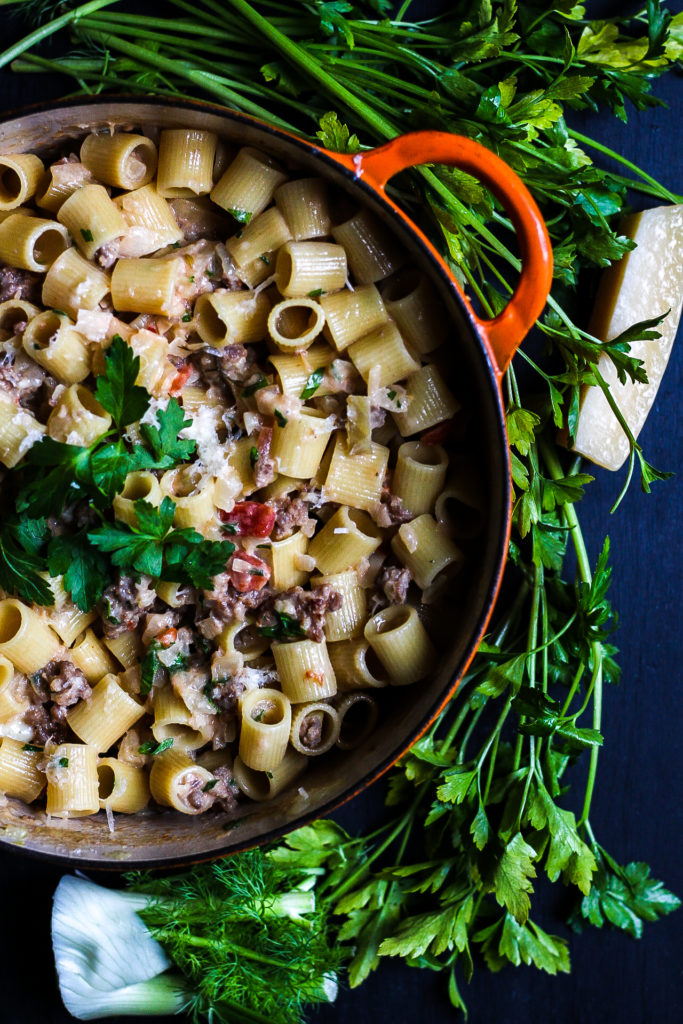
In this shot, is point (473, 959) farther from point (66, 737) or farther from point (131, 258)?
point (131, 258)

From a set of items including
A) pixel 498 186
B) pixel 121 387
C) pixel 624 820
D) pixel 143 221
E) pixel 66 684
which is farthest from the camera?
pixel 624 820

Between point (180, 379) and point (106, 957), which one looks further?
point (106, 957)

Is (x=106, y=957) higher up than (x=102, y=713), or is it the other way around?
(x=102, y=713)

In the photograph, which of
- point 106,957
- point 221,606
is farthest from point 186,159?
point 106,957

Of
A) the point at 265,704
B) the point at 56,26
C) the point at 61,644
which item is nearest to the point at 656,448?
the point at 265,704

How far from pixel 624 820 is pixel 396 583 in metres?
1.41

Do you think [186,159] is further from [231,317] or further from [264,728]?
[264,728]

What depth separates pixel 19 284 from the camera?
263 cm

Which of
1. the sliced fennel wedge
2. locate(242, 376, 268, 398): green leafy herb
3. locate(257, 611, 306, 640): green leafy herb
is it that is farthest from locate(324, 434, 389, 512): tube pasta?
the sliced fennel wedge

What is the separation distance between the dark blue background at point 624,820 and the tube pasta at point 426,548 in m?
0.71

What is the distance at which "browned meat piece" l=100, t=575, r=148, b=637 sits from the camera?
2562mm

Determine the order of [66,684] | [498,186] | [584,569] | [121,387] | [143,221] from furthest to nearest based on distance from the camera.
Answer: [584,569], [66,684], [143,221], [121,387], [498,186]

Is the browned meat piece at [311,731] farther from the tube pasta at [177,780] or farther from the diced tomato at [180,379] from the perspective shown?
the diced tomato at [180,379]

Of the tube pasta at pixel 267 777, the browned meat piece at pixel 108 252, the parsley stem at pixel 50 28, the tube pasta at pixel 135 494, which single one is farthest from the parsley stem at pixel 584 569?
the parsley stem at pixel 50 28
